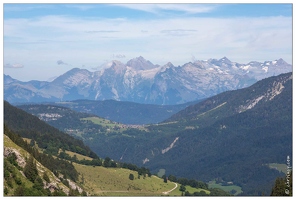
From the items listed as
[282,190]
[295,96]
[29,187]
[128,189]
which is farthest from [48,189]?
[128,189]

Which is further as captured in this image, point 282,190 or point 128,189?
point 128,189

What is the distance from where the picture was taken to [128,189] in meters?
197

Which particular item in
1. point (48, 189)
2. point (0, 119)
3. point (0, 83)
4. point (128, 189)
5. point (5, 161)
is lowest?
point (128, 189)

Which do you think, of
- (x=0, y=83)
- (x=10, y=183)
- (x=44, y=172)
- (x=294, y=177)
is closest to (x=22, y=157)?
(x=44, y=172)

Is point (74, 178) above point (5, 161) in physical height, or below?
below

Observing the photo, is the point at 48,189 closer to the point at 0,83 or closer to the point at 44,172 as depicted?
the point at 44,172

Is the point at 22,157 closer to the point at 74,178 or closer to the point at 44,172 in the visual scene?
the point at 44,172

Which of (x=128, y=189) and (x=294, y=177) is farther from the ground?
(x=294, y=177)

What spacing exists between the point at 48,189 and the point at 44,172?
814 centimetres

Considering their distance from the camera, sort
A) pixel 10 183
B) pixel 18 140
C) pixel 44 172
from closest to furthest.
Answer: pixel 10 183
pixel 44 172
pixel 18 140

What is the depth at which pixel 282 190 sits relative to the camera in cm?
11306

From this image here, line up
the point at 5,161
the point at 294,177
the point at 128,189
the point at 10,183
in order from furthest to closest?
the point at 128,189, the point at 5,161, the point at 10,183, the point at 294,177

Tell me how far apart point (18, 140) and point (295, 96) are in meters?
86.5

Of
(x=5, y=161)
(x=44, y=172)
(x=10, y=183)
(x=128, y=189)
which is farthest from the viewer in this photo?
(x=128, y=189)
